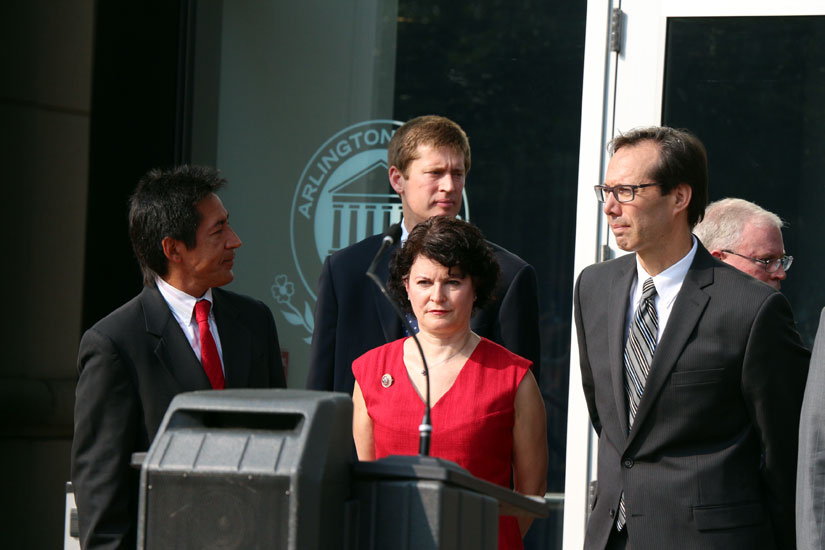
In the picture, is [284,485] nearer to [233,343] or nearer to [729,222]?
[233,343]

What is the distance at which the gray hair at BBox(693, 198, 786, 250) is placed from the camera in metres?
4.18

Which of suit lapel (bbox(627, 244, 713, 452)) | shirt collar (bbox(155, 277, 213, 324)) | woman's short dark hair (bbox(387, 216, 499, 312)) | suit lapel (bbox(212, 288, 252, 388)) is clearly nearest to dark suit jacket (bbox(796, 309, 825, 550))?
suit lapel (bbox(627, 244, 713, 452))

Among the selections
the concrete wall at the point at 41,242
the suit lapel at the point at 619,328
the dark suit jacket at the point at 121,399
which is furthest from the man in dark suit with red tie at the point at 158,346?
the concrete wall at the point at 41,242

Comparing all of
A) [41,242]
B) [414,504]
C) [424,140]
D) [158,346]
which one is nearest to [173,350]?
[158,346]

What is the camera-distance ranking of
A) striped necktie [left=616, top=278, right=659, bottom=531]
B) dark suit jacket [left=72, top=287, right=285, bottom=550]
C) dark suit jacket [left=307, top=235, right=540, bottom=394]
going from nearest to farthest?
dark suit jacket [left=72, top=287, right=285, bottom=550], striped necktie [left=616, top=278, right=659, bottom=531], dark suit jacket [left=307, top=235, right=540, bottom=394]

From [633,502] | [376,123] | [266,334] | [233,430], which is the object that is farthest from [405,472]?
[376,123]

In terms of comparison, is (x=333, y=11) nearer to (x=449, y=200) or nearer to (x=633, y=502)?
(x=449, y=200)

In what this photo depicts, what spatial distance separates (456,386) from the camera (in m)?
3.09

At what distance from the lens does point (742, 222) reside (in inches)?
165

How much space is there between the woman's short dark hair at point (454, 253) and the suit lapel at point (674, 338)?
493 millimetres

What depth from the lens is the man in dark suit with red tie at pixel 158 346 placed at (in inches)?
117

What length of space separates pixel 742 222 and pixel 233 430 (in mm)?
2862

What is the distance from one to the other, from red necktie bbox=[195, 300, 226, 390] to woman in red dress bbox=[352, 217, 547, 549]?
41 cm

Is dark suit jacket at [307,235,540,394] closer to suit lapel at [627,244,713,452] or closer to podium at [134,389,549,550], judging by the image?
suit lapel at [627,244,713,452]
